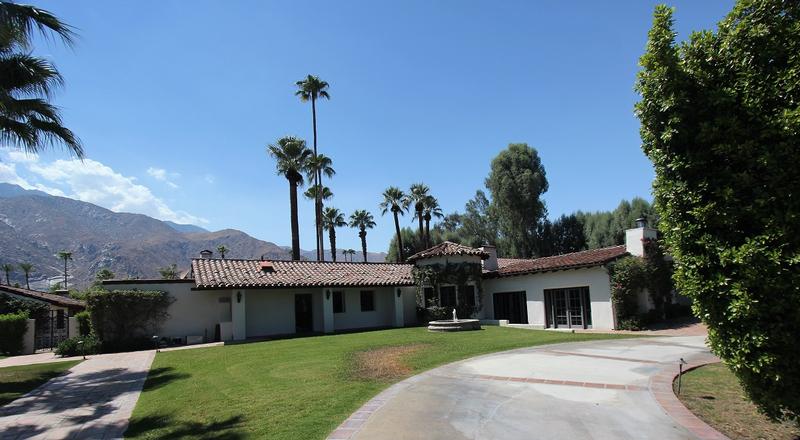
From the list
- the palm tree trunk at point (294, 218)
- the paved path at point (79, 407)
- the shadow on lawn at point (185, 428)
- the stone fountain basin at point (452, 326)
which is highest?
the palm tree trunk at point (294, 218)

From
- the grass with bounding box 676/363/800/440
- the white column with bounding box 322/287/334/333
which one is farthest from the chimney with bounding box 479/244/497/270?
the grass with bounding box 676/363/800/440

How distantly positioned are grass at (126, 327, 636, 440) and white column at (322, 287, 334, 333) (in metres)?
6.04

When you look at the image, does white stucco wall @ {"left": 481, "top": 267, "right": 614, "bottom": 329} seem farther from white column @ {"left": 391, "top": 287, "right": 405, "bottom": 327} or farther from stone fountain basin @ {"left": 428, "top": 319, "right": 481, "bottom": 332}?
white column @ {"left": 391, "top": 287, "right": 405, "bottom": 327}

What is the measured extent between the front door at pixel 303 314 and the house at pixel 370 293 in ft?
0.17

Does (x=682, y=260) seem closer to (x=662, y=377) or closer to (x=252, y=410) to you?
(x=662, y=377)

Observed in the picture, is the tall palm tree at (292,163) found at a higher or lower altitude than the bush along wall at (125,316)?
higher

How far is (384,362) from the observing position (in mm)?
11359

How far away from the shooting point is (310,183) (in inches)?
1578

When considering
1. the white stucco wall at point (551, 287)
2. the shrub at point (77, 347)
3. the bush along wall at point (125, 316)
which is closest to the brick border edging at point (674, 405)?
the white stucco wall at point (551, 287)

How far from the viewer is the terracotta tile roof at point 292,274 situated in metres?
21.1

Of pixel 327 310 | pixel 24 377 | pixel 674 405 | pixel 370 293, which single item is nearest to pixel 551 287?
pixel 370 293

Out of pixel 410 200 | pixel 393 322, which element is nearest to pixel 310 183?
pixel 410 200

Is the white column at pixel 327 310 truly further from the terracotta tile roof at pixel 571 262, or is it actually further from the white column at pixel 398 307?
the terracotta tile roof at pixel 571 262

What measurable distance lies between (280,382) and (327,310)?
13.8 meters
